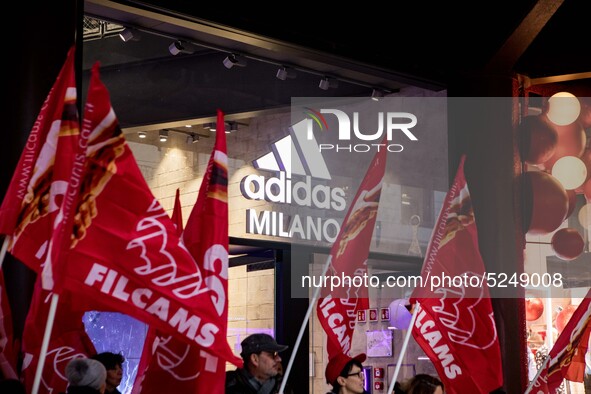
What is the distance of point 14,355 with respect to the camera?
5.13m

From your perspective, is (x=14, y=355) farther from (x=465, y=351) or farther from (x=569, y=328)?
(x=569, y=328)

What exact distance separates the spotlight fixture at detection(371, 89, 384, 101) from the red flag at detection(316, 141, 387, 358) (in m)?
4.60

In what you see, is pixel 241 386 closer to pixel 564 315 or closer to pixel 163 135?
pixel 564 315

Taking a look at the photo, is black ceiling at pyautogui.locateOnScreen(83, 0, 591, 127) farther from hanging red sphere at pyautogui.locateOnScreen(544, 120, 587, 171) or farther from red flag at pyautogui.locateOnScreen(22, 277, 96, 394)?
red flag at pyautogui.locateOnScreen(22, 277, 96, 394)

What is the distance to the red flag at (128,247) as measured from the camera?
12.5 feet

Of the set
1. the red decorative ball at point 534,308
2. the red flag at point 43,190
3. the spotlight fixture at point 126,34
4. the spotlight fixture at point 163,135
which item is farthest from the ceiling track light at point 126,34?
the red flag at point 43,190

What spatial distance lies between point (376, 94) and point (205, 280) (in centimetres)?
682

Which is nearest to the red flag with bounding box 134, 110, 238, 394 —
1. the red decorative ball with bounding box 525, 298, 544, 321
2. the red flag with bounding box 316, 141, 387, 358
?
the red flag with bounding box 316, 141, 387, 358

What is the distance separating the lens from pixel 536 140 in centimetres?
896

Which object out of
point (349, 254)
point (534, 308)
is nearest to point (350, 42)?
point (349, 254)

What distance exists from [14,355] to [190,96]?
5.72m

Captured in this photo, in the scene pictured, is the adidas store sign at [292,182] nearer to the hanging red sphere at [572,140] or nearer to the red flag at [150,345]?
the hanging red sphere at [572,140]

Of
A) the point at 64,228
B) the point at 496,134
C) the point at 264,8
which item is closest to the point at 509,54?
the point at 496,134

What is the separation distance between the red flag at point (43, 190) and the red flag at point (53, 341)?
0.18 m
